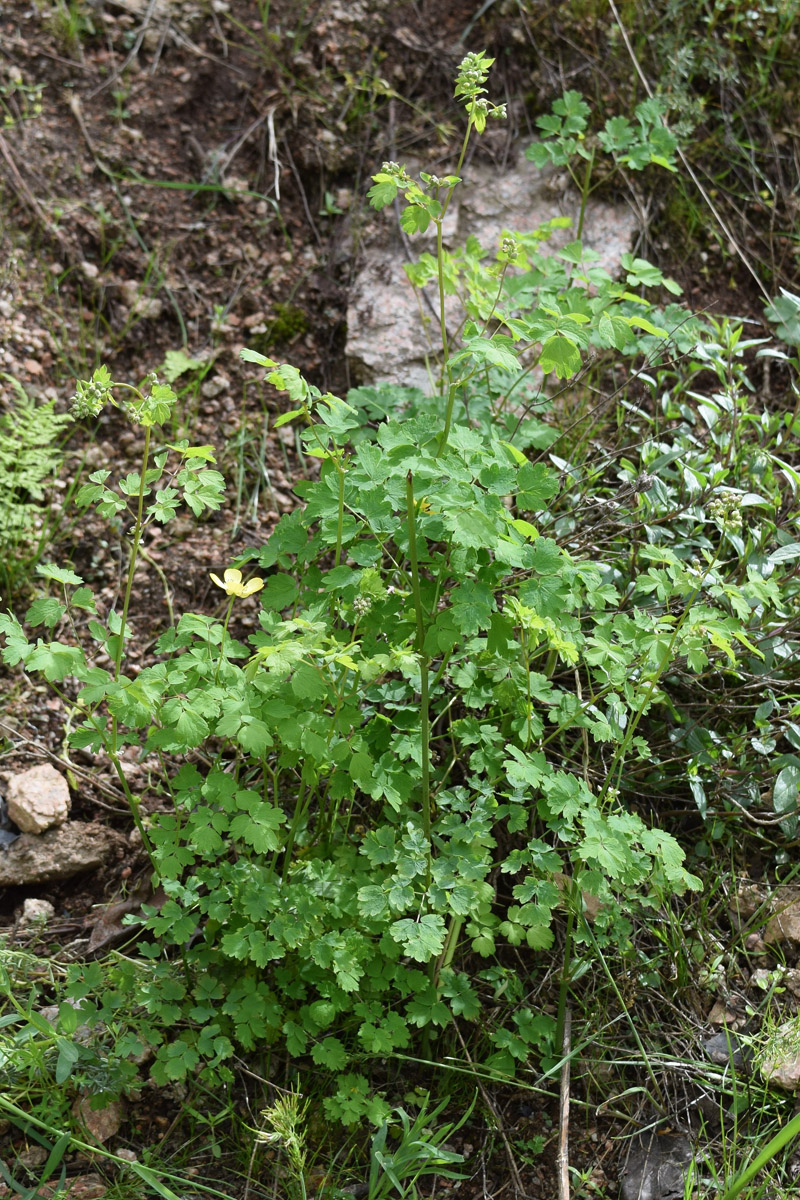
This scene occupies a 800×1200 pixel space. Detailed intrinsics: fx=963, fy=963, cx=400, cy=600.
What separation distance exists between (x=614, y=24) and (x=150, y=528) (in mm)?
2666

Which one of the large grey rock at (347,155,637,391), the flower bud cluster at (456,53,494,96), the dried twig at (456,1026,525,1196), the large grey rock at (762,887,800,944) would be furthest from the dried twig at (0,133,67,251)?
the large grey rock at (762,887,800,944)

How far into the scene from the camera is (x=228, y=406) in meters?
3.33

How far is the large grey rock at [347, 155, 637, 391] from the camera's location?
3.34 m

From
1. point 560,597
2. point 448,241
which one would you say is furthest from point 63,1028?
point 448,241

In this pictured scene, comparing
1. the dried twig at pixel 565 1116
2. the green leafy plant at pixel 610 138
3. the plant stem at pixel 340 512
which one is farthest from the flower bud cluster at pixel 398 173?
the dried twig at pixel 565 1116

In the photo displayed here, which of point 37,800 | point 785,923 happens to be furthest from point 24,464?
point 785,923

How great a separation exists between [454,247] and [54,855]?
248cm

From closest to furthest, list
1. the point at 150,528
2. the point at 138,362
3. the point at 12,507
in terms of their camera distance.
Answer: the point at 12,507 → the point at 150,528 → the point at 138,362

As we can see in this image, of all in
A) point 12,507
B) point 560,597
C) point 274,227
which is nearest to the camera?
point 560,597

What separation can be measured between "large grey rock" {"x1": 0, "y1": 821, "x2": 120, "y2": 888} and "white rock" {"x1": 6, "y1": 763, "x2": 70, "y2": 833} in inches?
1.2

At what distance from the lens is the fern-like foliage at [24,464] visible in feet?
9.50

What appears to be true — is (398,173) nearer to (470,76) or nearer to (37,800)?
(470,76)

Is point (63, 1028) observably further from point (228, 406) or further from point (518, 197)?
point (518, 197)

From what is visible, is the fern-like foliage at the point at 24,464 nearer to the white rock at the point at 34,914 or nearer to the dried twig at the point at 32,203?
the dried twig at the point at 32,203
